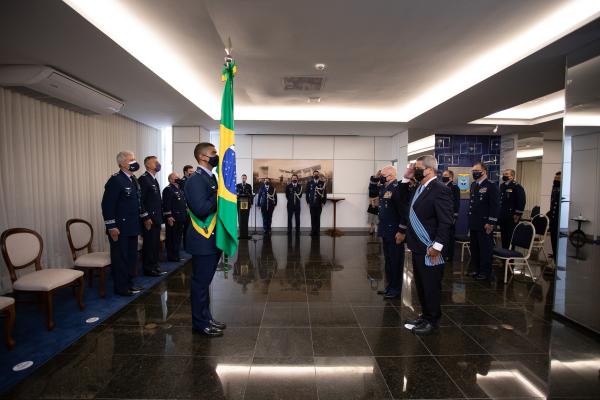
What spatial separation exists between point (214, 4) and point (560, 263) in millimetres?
4541

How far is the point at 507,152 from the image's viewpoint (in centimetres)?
872

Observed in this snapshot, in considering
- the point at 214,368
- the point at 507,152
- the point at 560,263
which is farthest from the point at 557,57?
the point at 507,152

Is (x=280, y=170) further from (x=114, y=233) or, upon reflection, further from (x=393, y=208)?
(x=114, y=233)

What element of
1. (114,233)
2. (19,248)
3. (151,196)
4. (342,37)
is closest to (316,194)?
(151,196)

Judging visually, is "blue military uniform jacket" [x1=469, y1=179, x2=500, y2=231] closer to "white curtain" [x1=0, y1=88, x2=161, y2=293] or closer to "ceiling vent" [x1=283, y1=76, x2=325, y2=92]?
"ceiling vent" [x1=283, y1=76, x2=325, y2=92]

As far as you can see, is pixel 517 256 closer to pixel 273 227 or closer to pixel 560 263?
pixel 560 263

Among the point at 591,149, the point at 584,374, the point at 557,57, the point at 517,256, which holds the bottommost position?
the point at 584,374

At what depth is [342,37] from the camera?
373 centimetres

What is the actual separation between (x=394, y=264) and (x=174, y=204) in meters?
3.99

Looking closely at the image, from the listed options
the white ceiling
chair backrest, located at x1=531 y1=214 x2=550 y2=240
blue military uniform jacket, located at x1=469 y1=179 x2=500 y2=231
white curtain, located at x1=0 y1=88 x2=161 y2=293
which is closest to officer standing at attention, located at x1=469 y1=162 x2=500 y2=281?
blue military uniform jacket, located at x1=469 y1=179 x2=500 y2=231

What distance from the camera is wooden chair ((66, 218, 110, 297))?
3920 millimetres

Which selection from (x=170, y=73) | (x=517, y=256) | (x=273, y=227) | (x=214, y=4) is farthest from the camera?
(x=273, y=227)

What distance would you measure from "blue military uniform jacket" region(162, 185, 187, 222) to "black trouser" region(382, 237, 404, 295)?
3.66 metres

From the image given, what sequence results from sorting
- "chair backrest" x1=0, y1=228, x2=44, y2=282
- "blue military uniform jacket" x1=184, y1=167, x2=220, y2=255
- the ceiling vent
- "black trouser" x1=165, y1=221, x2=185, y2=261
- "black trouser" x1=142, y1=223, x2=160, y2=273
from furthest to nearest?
"black trouser" x1=165, y1=221, x2=185, y2=261, the ceiling vent, "black trouser" x1=142, y1=223, x2=160, y2=273, "chair backrest" x1=0, y1=228, x2=44, y2=282, "blue military uniform jacket" x1=184, y1=167, x2=220, y2=255
